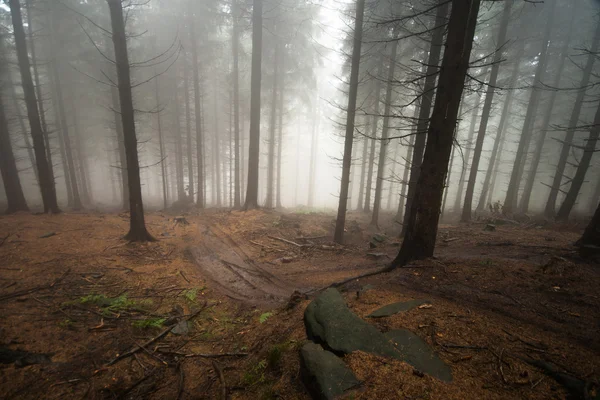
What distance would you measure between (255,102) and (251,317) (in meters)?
12.9

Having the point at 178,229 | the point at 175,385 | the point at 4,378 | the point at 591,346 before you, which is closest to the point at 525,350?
the point at 591,346

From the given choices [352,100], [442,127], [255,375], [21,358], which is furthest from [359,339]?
[352,100]

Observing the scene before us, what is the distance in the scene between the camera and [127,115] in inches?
331

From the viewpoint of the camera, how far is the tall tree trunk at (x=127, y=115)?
801 centimetres

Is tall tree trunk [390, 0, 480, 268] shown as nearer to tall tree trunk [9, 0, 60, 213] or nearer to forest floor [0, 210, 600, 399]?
forest floor [0, 210, 600, 399]

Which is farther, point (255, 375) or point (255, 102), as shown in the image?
point (255, 102)

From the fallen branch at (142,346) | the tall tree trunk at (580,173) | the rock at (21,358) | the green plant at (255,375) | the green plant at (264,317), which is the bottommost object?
the fallen branch at (142,346)

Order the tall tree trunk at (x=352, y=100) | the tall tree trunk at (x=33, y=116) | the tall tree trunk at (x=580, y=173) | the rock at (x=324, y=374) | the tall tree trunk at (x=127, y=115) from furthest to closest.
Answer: the tall tree trunk at (x=580, y=173) → the tall tree trunk at (x=33, y=116) → the tall tree trunk at (x=352, y=100) → the tall tree trunk at (x=127, y=115) → the rock at (x=324, y=374)

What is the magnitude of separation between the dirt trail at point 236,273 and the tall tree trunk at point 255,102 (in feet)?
15.8

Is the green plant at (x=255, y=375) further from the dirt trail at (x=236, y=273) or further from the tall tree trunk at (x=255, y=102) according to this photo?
the tall tree trunk at (x=255, y=102)

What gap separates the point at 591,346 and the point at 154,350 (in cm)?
695

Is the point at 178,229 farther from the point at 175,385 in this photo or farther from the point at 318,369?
the point at 318,369

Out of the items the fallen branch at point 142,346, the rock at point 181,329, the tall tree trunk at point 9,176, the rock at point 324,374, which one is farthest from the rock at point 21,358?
the tall tree trunk at point 9,176

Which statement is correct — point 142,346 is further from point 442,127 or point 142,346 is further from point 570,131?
point 570,131
